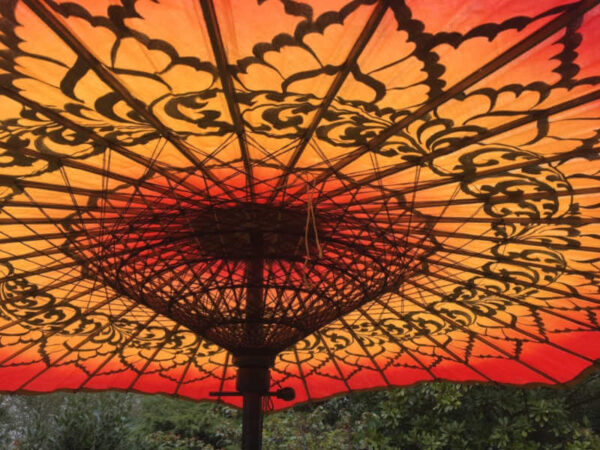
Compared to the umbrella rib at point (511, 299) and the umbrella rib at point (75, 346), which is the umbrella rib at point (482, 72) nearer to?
the umbrella rib at point (511, 299)

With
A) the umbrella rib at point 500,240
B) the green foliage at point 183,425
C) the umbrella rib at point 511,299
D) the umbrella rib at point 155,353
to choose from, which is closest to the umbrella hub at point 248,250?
the umbrella rib at point 500,240

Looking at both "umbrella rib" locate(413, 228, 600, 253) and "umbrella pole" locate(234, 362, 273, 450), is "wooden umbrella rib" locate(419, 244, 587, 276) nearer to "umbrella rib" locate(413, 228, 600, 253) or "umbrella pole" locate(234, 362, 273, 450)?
"umbrella rib" locate(413, 228, 600, 253)

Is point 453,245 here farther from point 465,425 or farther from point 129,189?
point 465,425

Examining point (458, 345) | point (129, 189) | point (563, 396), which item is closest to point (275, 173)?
point (129, 189)

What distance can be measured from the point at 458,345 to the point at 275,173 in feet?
5.25

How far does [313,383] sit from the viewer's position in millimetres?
3436

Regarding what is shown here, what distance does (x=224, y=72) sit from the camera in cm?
123

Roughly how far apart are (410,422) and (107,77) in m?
7.50

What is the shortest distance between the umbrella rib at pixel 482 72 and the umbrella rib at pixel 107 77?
42 centimetres

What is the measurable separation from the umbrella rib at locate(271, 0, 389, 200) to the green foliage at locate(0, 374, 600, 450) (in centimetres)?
636

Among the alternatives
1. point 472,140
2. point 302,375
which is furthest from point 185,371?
point 472,140

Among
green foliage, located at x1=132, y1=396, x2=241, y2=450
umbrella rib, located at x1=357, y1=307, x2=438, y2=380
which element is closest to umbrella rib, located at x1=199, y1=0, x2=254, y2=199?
umbrella rib, located at x1=357, y1=307, x2=438, y2=380

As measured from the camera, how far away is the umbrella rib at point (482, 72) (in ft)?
3.47

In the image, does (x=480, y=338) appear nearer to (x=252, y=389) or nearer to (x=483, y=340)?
(x=483, y=340)
